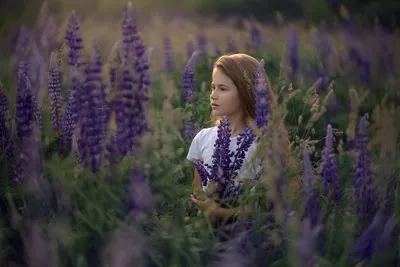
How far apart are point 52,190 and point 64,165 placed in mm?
98

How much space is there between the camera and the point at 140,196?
1757 mm

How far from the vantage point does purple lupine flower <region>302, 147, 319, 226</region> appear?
1.90 metres

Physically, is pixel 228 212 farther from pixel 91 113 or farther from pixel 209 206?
pixel 91 113

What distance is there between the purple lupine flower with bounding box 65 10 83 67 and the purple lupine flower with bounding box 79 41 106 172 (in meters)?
0.16

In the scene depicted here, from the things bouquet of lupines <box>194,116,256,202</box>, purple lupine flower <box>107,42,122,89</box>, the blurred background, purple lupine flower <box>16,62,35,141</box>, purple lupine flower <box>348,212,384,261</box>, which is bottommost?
purple lupine flower <box>348,212,384,261</box>

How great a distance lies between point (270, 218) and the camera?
202cm

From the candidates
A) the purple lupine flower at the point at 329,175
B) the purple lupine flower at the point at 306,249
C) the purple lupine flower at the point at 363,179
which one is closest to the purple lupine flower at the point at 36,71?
the purple lupine flower at the point at 329,175

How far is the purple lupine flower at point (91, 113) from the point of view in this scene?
2.01 m

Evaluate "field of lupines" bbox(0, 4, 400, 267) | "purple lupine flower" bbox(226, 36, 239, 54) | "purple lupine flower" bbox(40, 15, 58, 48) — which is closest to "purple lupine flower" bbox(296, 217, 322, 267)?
"field of lupines" bbox(0, 4, 400, 267)

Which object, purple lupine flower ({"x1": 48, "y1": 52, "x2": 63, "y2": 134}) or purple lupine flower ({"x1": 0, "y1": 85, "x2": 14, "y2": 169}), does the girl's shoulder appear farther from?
purple lupine flower ({"x1": 0, "y1": 85, "x2": 14, "y2": 169})

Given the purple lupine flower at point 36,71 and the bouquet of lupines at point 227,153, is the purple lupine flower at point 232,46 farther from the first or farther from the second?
the bouquet of lupines at point 227,153

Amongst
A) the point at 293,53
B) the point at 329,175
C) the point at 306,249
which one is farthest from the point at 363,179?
the point at 293,53

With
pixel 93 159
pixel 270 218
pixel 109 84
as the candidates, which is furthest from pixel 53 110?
pixel 270 218

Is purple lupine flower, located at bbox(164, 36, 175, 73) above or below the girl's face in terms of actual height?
above
